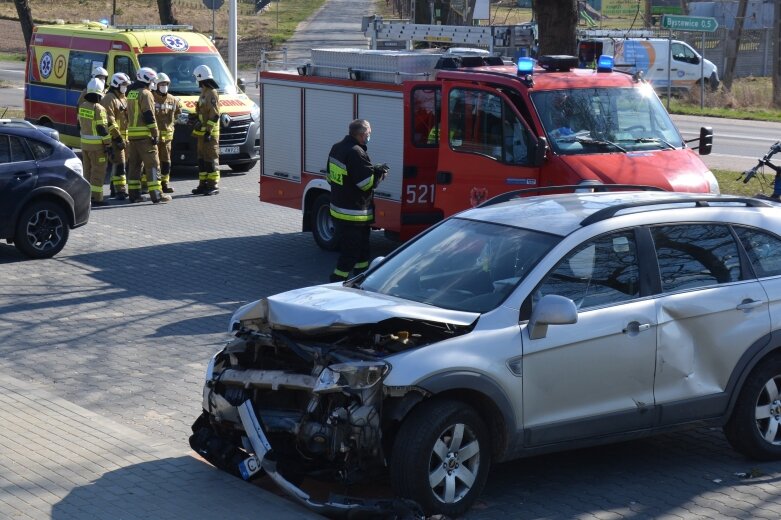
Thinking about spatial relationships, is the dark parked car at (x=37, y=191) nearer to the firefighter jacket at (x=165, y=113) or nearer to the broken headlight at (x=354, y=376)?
the firefighter jacket at (x=165, y=113)

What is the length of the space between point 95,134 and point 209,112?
1832 mm

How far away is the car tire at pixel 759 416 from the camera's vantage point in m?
7.07

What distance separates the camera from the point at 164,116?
59.1 feet

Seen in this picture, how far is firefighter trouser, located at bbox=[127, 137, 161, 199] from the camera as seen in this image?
685 inches

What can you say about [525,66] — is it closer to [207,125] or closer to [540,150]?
[540,150]

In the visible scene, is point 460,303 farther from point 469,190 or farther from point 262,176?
point 262,176

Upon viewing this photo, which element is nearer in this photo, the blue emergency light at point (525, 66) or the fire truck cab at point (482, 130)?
the fire truck cab at point (482, 130)

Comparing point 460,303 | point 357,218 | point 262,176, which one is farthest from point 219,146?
point 460,303

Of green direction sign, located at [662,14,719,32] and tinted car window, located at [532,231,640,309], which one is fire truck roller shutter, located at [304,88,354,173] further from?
green direction sign, located at [662,14,719,32]

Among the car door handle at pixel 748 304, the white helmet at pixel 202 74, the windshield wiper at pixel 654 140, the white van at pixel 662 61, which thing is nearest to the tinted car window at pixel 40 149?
the white helmet at pixel 202 74

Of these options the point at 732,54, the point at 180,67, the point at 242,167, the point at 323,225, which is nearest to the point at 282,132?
the point at 323,225

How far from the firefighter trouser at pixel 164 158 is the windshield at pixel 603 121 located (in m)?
8.12

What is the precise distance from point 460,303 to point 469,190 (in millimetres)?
5735

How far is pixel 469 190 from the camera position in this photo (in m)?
12.1
